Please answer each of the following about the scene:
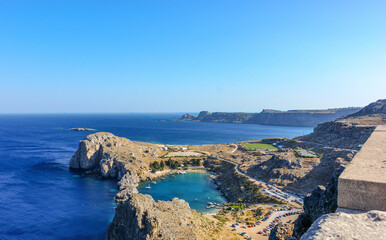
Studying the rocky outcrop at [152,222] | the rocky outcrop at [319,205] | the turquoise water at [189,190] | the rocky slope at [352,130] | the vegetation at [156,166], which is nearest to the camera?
the rocky outcrop at [319,205]

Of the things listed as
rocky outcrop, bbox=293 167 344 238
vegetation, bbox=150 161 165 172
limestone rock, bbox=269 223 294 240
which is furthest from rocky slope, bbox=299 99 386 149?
rocky outcrop, bbox=293 167 344 238

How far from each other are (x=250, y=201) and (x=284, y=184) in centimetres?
941

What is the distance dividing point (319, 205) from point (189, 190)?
139ft

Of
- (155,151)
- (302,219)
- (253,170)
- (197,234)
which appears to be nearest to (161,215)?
(197,234)

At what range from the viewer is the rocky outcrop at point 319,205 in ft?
42.6

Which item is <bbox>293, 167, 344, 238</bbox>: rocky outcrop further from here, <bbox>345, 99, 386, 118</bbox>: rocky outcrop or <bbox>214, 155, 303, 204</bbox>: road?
<bbox>345, 99, 386, 118</bbox>: rocky outcrop

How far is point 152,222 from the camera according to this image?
76.5 feet

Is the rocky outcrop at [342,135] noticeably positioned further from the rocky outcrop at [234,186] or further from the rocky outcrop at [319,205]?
the rocky outcrop at [319,205]

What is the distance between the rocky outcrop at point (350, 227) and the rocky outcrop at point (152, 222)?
2059cm

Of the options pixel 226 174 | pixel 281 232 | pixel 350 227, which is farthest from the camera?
pixel 226 174

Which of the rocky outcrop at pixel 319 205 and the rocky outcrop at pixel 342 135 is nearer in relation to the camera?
the rocky outcrop at pixel 319 205

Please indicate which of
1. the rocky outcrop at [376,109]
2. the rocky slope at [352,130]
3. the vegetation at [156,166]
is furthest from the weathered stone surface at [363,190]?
the rocky outcrop at [376,109]

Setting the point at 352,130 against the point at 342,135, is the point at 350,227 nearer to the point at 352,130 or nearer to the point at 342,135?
the point at 352,130

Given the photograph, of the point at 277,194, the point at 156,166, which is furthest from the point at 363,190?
the point at 156,166
